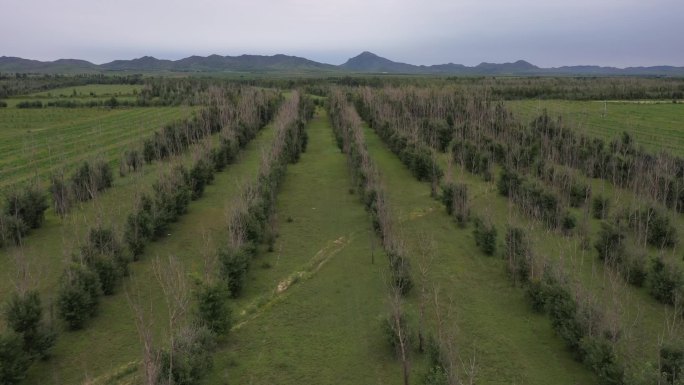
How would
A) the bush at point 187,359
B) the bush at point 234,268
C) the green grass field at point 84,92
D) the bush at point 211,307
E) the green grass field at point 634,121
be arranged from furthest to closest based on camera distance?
1. the green grass field at point 84,92
2. the green grass field at point 634,121
3. the bush at point 234,268
4. the bush at point 211,307
5. the bush at point 187,359

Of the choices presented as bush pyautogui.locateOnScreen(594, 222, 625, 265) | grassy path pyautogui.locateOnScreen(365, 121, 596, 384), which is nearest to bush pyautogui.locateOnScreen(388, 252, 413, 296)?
grassy path pyautogui.locateOnScreen(365, 121, 596, 384)

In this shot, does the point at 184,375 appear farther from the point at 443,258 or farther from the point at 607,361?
the point at 443,258

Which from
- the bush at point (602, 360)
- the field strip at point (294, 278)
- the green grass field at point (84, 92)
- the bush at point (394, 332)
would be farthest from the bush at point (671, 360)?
the green grass field at point (84, 92)

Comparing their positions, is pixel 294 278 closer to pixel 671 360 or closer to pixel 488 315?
pixel 488 315

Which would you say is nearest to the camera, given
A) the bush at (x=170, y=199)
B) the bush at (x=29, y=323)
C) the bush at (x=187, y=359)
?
the bush at (x=187, y=359)

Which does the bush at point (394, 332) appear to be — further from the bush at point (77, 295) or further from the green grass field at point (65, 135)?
the green grass field at point (65, 135)

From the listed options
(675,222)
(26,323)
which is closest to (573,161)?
(675,222)
